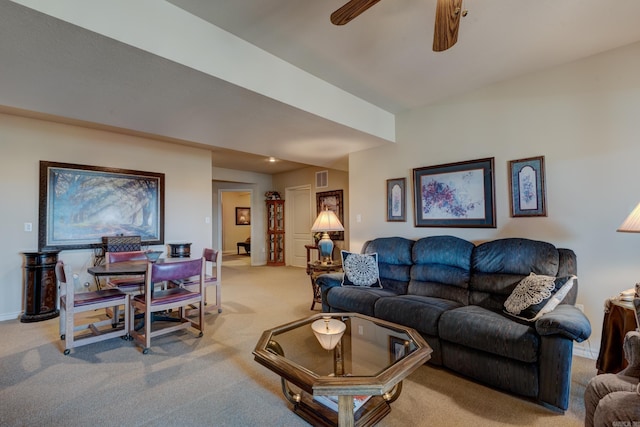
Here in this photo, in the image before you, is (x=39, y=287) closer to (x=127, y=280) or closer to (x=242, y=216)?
(x=127, y=280)

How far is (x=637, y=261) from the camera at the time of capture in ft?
7.68

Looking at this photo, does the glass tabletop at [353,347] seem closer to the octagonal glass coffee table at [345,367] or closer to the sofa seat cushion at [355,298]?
the octagonal glass coffee table at [345,367]

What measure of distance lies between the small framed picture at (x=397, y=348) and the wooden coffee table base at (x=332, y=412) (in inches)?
12.7

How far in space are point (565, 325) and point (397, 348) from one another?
1.00 metres

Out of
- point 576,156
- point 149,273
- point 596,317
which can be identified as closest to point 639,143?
point 576,156

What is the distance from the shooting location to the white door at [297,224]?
7.39 metres

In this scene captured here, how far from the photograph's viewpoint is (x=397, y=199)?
12.8 feet

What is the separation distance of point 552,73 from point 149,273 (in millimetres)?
4136

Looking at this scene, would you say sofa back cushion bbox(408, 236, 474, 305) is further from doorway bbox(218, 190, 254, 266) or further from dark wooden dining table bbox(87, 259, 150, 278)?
doorway bbox(218, 190, 254, 266)

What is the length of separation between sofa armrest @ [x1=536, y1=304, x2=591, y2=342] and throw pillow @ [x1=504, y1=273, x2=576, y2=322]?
0.43 feet

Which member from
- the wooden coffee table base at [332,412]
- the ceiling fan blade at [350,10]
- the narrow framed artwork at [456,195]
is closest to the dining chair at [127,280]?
the wooden coffee table base at [332,412]

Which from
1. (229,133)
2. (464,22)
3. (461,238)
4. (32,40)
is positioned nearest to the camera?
(32,40)

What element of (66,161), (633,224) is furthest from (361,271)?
(66,161)

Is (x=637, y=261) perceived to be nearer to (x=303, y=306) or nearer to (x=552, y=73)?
(x=552, y=73)
